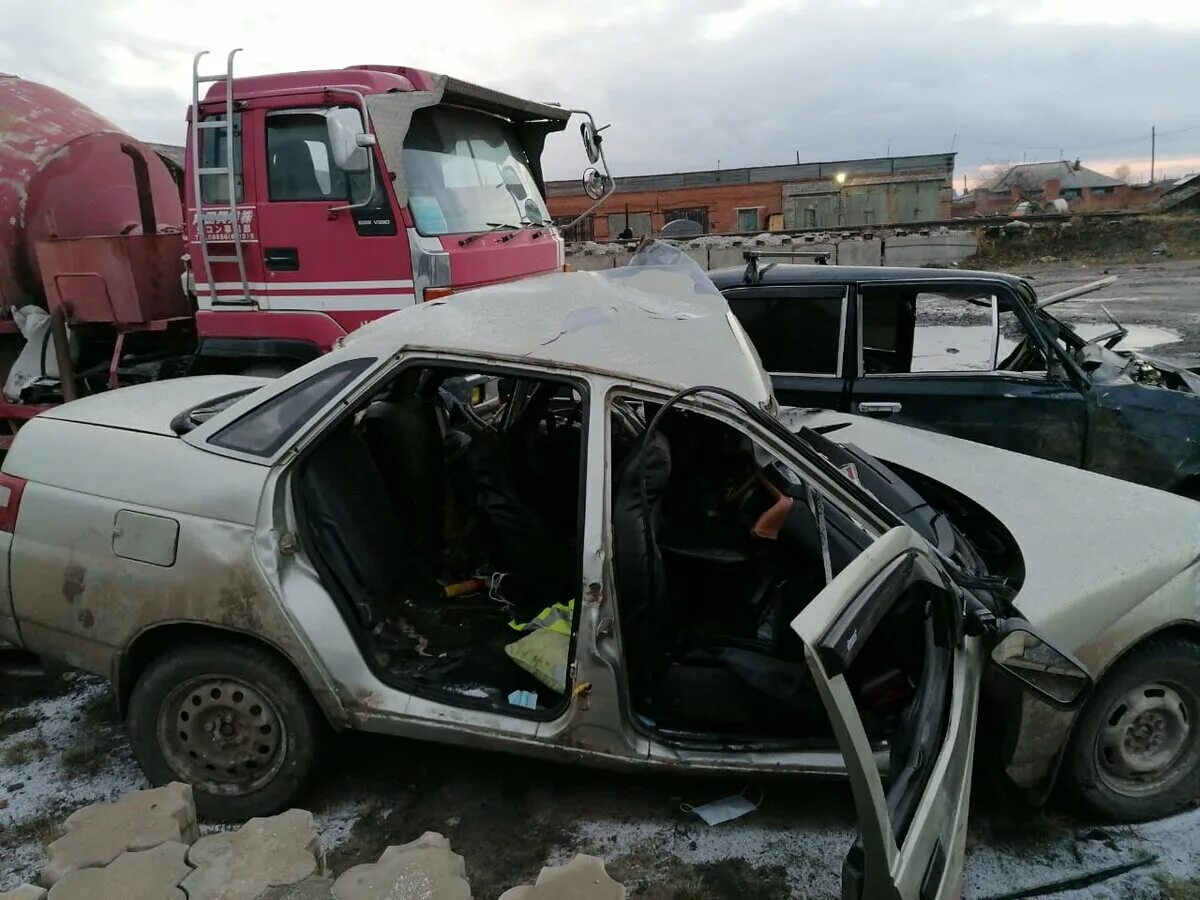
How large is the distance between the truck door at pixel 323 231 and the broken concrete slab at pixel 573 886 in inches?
152

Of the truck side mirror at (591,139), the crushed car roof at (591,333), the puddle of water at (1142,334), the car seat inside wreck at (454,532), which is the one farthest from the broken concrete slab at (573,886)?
the puddle of water at (1142,334)

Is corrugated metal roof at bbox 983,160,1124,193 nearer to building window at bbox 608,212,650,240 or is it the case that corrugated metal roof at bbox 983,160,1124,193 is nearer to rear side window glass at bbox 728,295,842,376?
building window at bbox 608,212,650,240

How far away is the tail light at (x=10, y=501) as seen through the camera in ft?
9.25

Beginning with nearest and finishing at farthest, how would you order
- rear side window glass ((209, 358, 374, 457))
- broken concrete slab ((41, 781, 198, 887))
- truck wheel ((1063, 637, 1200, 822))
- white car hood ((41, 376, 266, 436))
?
1. broken concrete slab ((41, 781, 198, 887))
2. truck wheel ((1063, 637, 1200, 822))
3. rear side window glass ((209, 358, 374, 457))
4. white car hood ((41, 376, 266, 436))

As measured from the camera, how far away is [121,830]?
2002 millimetres

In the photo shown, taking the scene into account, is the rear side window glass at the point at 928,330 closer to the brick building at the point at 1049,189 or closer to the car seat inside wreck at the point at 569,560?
the car seat inside wreck at the point at 569,560

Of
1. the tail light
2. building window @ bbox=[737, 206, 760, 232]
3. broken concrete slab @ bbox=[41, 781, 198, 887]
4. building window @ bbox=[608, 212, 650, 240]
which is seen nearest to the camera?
broken concrete slab @ bbox=[41, 781, 198, 887]

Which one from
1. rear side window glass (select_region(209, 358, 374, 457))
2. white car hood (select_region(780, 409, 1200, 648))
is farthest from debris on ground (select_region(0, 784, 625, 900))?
white car hood (select_region(780, 409, 1200, 648))

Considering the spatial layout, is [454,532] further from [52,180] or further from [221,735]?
[52,180]

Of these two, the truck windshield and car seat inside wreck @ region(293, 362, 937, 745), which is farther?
the truck windshield

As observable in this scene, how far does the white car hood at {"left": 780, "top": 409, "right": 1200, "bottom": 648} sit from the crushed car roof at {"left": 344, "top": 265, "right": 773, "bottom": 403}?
1.00 meters

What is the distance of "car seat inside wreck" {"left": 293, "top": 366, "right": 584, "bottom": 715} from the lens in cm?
271

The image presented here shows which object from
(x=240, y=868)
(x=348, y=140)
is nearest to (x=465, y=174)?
(x=348, y=140)

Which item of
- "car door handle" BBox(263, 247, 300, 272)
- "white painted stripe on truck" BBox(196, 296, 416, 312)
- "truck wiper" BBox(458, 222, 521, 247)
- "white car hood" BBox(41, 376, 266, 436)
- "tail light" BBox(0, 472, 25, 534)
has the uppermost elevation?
"truck wiper" BBox(458, 222, 521, 247)
